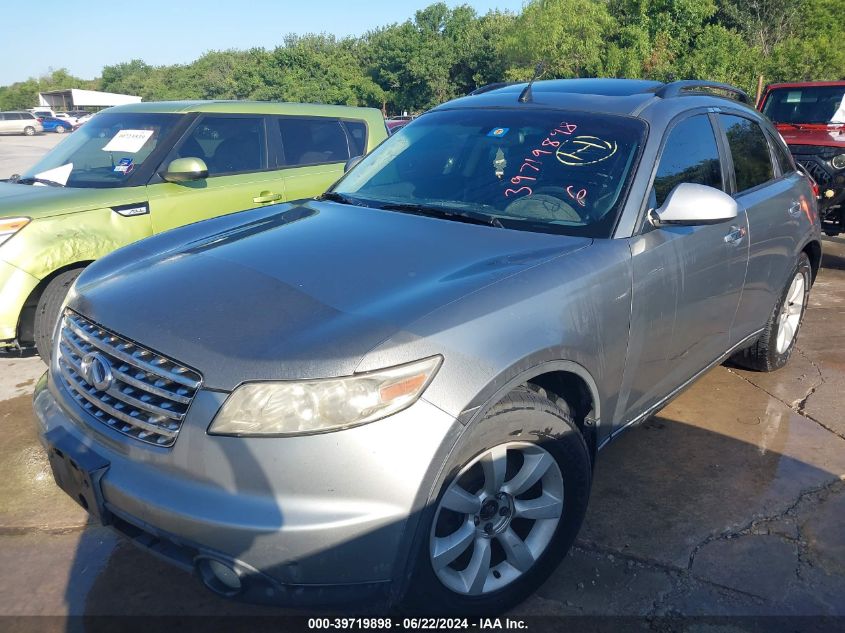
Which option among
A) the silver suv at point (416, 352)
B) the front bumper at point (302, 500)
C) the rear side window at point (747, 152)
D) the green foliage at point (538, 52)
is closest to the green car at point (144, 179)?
the silver suv at point (416, 352)

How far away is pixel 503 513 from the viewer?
7.55 feet

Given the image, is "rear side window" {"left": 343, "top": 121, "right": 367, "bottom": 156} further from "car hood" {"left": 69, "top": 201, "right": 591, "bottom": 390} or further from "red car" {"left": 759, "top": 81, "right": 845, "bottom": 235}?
"red car" {"left": 759, "top": 81, "right": 845, "bottom": 235}

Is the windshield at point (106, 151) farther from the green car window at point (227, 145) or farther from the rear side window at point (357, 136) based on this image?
the rear side window at point (357, 136)

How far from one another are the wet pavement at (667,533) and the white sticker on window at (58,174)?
162 centimetres

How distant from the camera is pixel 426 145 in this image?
11.5 feet

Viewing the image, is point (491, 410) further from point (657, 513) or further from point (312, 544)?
point (657, 513)

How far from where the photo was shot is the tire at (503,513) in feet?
6.75

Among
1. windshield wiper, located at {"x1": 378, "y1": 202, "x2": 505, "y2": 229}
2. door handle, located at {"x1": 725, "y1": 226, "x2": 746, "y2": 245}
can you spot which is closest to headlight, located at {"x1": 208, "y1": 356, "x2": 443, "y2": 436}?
windshield wiper, located at {"x1": 378, "y1": 202, "x2": 505, "y2": 229}

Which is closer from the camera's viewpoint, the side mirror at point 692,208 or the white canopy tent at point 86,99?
the side mirror at point 692,208

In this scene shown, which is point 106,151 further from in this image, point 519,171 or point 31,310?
point 519,171

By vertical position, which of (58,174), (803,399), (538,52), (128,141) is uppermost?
(128,141)

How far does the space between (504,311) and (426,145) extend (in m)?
1.64

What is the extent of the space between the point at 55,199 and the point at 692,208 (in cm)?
380

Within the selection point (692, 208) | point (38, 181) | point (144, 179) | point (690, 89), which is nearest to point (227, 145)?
point (144, 179)
